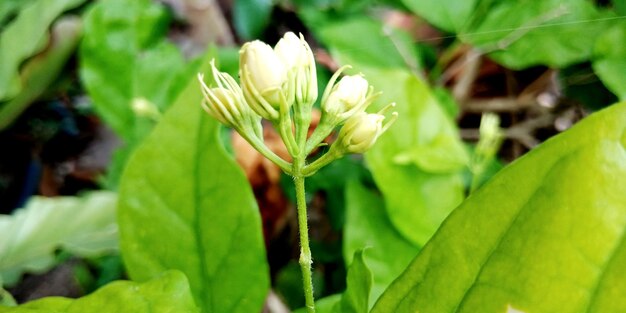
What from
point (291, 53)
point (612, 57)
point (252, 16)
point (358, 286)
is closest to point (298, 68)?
point (291, 53)

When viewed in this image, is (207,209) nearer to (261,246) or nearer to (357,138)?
(261,246)

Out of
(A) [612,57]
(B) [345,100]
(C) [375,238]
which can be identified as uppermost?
(B) [345,100]

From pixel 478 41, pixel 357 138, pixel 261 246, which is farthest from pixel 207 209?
pixel 478 41

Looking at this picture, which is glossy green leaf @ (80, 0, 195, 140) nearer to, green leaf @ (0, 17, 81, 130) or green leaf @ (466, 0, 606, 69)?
green leaf @ (0, 17, 81, 130)

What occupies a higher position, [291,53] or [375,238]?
[291,53]

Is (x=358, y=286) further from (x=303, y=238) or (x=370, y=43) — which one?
(x=370, y=43)

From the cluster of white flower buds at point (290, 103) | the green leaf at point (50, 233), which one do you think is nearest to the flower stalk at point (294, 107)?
the cluster of white flower buds at point (290, 103)

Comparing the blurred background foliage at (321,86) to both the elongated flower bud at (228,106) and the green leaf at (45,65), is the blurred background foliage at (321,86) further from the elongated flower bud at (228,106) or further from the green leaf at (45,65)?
the elongated flower bud at (228,106)
